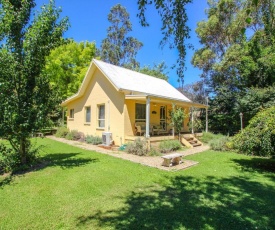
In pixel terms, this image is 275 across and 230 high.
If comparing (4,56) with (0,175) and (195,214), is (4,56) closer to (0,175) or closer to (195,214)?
(0,175)

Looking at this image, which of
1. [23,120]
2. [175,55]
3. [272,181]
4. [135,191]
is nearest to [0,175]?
[23,120]

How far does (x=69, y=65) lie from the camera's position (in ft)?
87.9

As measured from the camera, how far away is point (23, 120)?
7137mm

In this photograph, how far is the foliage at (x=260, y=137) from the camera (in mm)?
7457

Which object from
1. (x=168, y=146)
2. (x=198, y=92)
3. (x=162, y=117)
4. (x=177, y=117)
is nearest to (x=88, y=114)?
(x=162, y=117)

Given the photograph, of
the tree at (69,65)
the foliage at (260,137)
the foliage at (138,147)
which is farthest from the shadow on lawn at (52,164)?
the tree at (69,65)

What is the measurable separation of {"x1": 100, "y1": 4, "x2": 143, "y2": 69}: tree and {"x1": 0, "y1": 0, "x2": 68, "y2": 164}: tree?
27202 millimetres

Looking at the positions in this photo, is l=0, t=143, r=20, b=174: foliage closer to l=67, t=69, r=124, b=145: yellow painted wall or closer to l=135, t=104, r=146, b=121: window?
l=67, t=69, r=124, b=145: yellow painted wall

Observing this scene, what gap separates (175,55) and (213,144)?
1076 centimetres

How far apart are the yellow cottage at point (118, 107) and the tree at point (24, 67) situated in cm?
561

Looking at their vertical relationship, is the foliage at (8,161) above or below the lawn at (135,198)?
above

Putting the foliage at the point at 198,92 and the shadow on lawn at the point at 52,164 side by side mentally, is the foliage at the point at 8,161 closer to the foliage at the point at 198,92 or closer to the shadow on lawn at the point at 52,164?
the shadow on lawn at the point at 52,164

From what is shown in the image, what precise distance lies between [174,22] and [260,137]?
656 cm

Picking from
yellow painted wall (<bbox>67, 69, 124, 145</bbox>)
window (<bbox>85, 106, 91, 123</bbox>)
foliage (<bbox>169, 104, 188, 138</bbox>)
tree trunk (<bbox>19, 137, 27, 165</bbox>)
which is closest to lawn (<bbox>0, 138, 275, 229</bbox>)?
tree trunk (<bbox>19, 137, 27, 165</bbox>)
